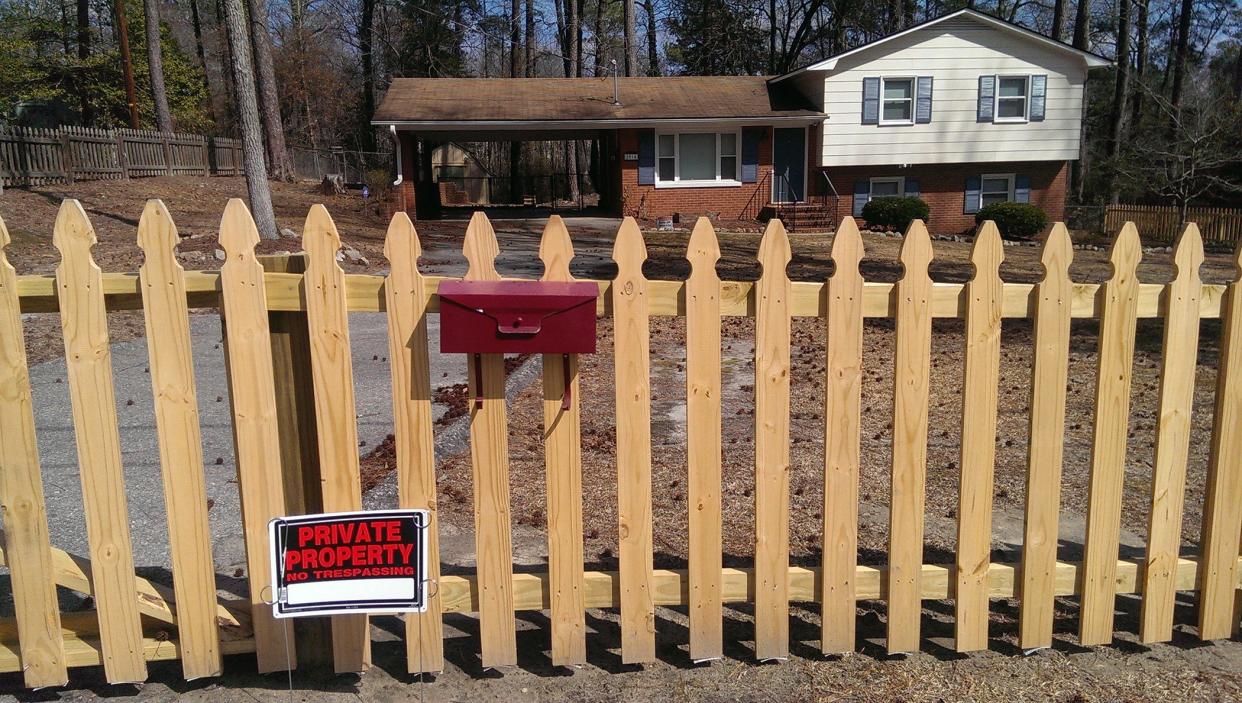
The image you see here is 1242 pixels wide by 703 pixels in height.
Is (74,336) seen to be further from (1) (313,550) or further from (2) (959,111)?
(2) (959,111)

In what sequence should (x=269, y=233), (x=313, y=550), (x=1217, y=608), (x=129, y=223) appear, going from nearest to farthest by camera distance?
(x=313, y=550)
(x=1217, y=608)
(x=269, y=233)
(x=129, y=223)

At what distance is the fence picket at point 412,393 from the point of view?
9.41 ft

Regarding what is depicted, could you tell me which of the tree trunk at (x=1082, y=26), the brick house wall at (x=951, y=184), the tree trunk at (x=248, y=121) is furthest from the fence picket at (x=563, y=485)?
the tree trunk at (x=1082, y=26)

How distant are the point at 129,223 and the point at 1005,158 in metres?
23.6

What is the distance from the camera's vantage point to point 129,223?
1791cm

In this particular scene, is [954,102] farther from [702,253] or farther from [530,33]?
[702,253]

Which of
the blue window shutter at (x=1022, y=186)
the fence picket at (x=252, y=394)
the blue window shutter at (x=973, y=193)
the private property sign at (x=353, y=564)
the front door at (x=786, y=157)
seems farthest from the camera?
the blue window shutter at (x=1022, y=186)

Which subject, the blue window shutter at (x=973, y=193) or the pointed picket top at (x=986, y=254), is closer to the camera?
the pointed picket top at (x=986, y=254)

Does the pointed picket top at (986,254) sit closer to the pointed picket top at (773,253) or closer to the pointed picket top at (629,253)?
the pointed picket top at (773,253)

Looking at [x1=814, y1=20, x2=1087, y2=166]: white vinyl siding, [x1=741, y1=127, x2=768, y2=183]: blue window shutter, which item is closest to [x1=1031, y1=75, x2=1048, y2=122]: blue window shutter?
[x1=814, y1=20, x2=1087, y2=166]: white vinyl siding

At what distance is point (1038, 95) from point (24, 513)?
29346mm

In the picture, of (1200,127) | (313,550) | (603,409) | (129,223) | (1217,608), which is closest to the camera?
Result: (313,550)

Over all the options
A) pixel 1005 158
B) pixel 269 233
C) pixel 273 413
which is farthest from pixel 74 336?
pixel 1005 158

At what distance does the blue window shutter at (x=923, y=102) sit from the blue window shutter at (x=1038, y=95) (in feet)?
10.5
